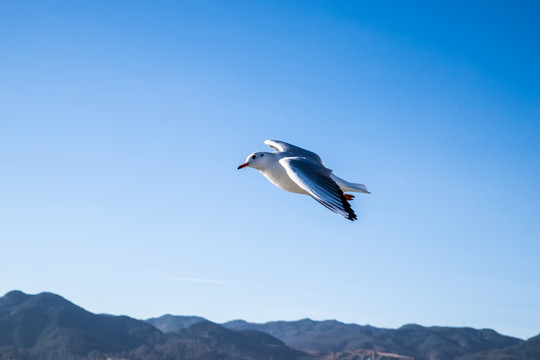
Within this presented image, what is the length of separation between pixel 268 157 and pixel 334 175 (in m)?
1.79

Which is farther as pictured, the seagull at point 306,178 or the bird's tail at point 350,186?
the bird's tail at point 350,186

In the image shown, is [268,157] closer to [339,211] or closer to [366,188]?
[366,188]

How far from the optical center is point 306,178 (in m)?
10.3

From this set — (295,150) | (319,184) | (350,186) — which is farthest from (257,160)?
(319,184)

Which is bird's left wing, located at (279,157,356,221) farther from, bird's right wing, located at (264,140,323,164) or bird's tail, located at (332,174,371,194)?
bird's right wing, located at (264,140,323,164)

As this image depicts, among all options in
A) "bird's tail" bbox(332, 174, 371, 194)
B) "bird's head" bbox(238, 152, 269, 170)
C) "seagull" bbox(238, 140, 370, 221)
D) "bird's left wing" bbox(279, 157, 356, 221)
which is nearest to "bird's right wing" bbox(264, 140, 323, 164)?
"seagull" bbox(238, 140, 370, 221)

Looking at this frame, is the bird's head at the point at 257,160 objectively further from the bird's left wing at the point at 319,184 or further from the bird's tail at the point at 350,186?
the bird's tail at the point at 350,186

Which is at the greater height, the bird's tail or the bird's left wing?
the bird's tail

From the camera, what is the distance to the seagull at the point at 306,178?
909cm

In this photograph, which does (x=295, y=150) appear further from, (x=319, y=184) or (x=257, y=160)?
(x=319, y=184)

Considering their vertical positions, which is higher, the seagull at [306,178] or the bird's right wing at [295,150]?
the bird's right wing at [295,150]

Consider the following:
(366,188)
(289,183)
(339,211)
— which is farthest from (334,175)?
(339,211)

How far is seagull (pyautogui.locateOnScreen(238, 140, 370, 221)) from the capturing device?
9.09 meters

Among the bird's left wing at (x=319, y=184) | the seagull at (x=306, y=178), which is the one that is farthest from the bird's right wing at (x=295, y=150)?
the bird's left wing at (x=319, y=184)
